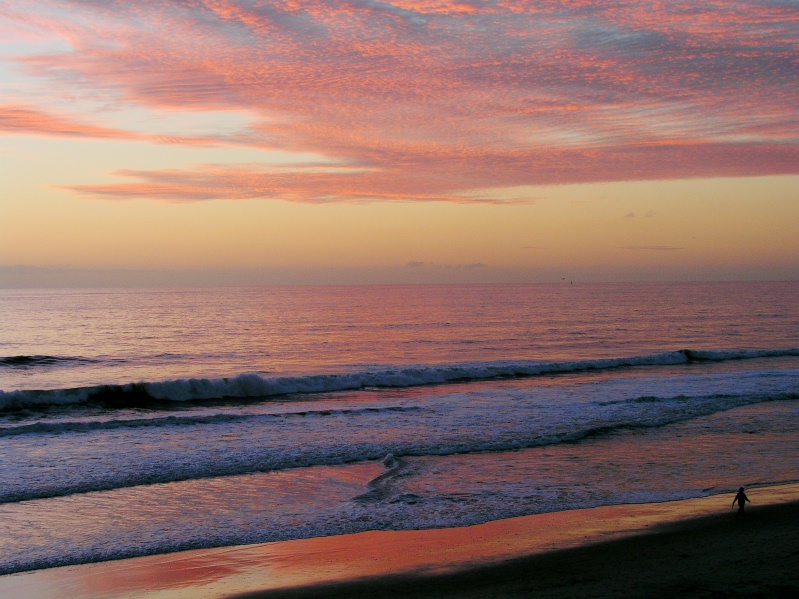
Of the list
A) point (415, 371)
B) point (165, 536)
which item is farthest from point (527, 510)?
point (415, 371)

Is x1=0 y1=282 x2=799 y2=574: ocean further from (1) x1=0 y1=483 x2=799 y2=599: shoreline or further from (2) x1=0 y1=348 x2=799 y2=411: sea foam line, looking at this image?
(1) x1=0 y1=483 x2=799 y2=599: shoreline

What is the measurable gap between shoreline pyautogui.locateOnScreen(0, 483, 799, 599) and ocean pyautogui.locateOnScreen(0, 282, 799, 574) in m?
0.57

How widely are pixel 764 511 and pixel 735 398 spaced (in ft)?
47.9

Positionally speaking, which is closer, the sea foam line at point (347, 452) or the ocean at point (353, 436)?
the ocean at point (353, 436)

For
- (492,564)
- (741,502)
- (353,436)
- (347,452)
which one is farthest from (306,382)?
(741,502)

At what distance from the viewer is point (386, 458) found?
17109 mm

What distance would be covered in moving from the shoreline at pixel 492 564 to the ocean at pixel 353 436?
0.57 meters

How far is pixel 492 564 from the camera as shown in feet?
33.7

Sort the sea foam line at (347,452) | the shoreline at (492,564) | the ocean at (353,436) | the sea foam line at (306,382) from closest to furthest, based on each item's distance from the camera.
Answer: the shoreline at (492,564) → the ocean at (353,436) → the sea foam line at (347,452) → the sea foam line at (306,382)

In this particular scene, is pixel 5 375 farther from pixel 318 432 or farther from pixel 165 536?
pixel 165 536

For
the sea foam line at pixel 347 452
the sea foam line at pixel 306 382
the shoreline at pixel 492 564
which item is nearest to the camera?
the shoreline at pixel 492 564

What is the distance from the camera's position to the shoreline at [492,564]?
9.28m

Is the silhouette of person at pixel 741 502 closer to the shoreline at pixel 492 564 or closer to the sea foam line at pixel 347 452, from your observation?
the shoreline at pixel 492 564

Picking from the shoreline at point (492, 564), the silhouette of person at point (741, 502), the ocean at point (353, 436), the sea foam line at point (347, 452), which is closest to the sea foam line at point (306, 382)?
the ocean at point (353, 436)
